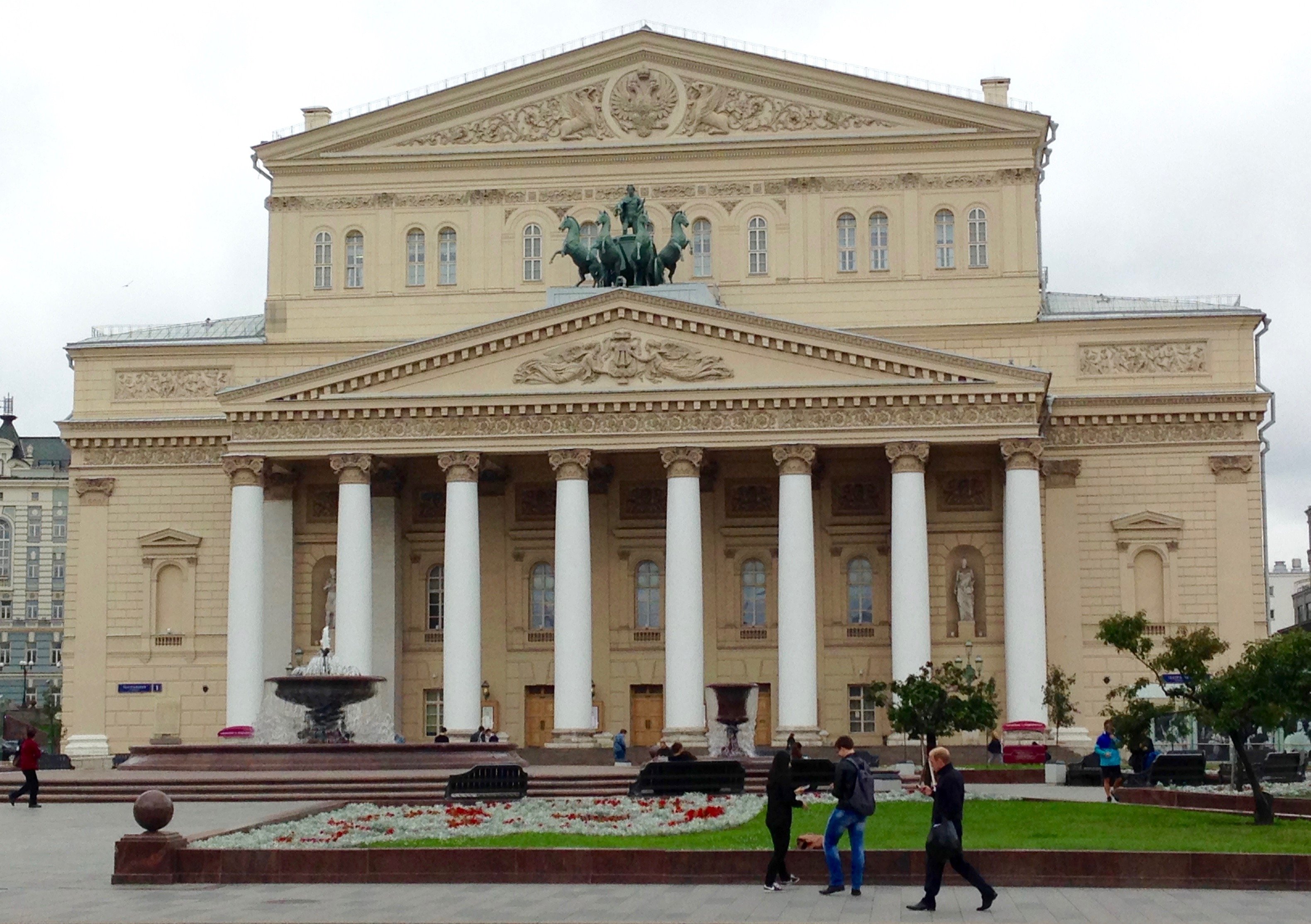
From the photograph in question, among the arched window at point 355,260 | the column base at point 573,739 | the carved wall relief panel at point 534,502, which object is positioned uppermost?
the arched window at point 355,260

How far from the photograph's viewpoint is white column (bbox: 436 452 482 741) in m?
53.5

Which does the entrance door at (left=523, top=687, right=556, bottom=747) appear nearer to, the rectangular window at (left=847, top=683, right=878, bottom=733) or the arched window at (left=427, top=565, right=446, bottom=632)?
the arched window at (left=427, top=565, right=446, bottom=632)

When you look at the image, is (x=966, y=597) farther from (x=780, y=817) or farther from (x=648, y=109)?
(x=780, y=817)

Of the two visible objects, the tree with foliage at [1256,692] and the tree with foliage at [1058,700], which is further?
the tree with foliage at [1058,700]

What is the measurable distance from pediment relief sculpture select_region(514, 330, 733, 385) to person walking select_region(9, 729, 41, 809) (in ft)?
66.8

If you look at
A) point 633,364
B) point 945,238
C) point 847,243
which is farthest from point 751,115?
point 633,364

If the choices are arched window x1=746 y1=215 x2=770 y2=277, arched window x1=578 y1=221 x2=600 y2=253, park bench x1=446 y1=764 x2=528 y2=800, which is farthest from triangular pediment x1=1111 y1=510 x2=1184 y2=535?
park bench x1=446 y1=764 x2=528 y2=800

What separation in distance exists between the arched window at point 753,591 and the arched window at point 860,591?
251cm

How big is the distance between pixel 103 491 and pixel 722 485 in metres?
18.8

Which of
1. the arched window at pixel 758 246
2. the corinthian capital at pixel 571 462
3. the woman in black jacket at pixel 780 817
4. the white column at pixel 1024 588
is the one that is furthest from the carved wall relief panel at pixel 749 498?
the woman in black jacket at pixel 780 817

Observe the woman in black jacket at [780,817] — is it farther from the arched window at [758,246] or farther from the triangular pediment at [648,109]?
the triangular pediment at [648,109]

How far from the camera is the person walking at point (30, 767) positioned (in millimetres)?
36562

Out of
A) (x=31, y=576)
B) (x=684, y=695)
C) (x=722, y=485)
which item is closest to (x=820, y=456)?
(x=722, y=485)

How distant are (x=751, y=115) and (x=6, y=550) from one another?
70161 mm
